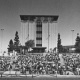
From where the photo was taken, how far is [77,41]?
103ft

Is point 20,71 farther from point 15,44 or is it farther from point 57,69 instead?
point 15,44

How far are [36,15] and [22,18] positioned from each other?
1.87 m


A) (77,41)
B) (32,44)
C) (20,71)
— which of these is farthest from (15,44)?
(20,71)

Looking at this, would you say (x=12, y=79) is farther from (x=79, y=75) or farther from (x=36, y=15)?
(x=36, y=15)

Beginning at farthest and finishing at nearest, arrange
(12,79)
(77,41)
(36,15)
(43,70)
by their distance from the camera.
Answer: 1. (77,41)
2. (36,15)
3. (43,70)
4. (12,79)

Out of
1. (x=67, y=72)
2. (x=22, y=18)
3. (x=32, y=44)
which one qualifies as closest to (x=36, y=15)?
(x=22, y=18)

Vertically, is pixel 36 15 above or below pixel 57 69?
above

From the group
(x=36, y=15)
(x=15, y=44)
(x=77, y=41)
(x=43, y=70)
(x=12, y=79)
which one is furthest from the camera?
(x=15, y=44)

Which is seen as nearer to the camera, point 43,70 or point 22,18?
point 43,70

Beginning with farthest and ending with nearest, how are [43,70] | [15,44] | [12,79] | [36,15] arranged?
[15,44]
[36,15]
[43,70]
[12,79]

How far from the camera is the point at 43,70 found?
41.4ft

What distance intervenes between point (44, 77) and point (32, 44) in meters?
21.3

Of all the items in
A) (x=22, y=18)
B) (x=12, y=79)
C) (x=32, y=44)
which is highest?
(x=22, y=18)

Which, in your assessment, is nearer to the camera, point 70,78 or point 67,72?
point 70,78
